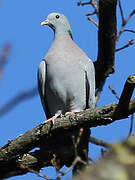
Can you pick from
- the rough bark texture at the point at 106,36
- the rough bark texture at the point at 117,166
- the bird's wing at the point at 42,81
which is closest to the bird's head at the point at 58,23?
the bird's wing at the point at 42,81

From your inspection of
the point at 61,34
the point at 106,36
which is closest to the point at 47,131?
the point at 106,36

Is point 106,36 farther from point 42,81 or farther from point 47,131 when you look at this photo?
point 42,81

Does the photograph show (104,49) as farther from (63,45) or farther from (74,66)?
(63,45)

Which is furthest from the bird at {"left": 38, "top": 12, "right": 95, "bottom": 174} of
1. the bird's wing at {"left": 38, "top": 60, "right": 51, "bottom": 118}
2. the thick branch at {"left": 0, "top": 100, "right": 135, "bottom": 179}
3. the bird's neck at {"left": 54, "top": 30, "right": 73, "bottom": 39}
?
the thick branch at {"left": 0, "top": 100, "right": 135, "bottom": 179}

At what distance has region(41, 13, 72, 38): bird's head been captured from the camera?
17.0 ft

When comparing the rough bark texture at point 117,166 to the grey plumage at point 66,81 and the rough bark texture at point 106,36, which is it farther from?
the grey plumage at point 66,81

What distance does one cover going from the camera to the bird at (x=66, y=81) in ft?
14.8

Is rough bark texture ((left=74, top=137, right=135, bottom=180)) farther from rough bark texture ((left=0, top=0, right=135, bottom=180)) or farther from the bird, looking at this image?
the bird

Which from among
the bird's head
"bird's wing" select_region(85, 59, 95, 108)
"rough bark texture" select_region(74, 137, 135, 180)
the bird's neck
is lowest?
"bird's wing" select_region(85, 59, 95, 108)

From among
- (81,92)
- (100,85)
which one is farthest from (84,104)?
(100,85)

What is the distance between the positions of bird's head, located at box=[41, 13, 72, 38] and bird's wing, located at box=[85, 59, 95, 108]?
38.3 inches

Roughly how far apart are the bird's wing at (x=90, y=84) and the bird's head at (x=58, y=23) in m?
0.97

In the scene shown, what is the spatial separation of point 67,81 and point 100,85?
1.62 ft

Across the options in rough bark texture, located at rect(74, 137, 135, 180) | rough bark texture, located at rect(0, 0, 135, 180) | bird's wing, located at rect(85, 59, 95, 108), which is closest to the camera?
rough bark texture, located at rect(74, 137, 135, 180)
